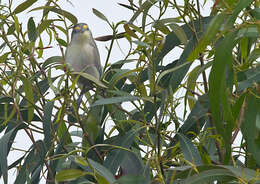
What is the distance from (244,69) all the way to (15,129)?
1.58 ft

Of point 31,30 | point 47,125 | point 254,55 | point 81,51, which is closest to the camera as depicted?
point 254,55

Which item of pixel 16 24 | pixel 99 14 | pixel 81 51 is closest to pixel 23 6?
pixel 16 24

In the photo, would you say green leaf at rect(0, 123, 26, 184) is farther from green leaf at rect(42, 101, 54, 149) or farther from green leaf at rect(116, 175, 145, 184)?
green leaf at rect(116, 175, 145, 184)

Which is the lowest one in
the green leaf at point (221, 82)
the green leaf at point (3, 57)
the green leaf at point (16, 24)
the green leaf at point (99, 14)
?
the green leaf at point (221, 82)

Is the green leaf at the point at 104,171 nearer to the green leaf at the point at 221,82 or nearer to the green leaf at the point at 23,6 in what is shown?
the green leaf at the point at 221,82

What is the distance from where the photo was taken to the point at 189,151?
91 cm

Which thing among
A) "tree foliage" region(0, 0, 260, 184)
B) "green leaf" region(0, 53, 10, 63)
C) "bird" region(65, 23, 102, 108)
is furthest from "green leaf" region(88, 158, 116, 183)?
"bird" region(65, 23, 102, 108)

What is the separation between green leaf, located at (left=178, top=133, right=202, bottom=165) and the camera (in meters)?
0.91

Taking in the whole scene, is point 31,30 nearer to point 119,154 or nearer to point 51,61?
point 51,61

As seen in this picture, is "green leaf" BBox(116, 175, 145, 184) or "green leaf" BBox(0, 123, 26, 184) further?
"green leaf" BBox(0, 123, 26, 184)

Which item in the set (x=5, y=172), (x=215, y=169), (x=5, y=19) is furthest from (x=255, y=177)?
(x=5, y=19)

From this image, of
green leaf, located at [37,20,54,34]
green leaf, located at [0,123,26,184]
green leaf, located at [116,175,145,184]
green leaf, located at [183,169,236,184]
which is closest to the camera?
green leaf, located at [116,175,145,184]

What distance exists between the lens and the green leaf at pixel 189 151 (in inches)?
35.7

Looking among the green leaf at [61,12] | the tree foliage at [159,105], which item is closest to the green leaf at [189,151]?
the tree foliage at [159,105]
